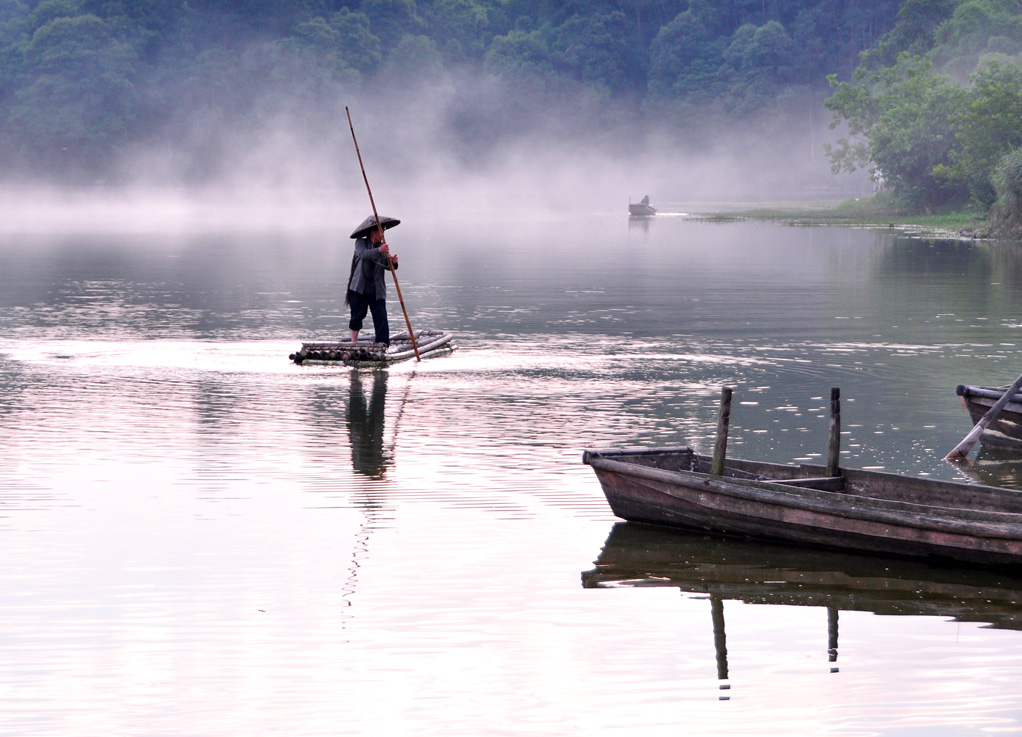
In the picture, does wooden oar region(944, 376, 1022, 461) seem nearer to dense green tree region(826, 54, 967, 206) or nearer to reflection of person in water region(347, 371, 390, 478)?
reflection of person in water region(347, 371, 390, 478)

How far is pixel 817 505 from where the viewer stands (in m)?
10.3

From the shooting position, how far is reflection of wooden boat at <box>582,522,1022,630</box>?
9.51 meters

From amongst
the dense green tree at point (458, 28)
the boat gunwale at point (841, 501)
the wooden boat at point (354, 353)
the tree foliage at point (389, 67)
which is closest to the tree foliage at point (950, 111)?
the tree foliage at point (389, 67)

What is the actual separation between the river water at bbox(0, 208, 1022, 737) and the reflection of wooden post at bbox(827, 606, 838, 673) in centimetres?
2

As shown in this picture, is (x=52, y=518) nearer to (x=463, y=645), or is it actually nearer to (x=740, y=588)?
(x=463, y=645)

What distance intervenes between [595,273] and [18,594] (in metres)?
31.9

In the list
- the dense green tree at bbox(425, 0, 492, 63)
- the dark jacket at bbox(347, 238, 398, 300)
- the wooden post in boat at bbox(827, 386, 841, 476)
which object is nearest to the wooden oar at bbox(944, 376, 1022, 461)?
the wooden post in boat at bbox(827, 386, 841, 476)

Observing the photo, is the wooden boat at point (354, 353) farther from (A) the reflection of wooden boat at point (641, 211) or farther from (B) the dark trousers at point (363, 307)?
(A) the reflection of wooden boat at point (641, 211)

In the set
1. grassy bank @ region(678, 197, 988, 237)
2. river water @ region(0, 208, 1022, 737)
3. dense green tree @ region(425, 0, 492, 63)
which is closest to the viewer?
river water @ region(0, 208, 1022, 737)

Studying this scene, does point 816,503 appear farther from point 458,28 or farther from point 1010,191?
point 458,28

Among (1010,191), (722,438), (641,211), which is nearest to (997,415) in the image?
(722,438)

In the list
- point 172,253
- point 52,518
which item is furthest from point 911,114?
point 52,518

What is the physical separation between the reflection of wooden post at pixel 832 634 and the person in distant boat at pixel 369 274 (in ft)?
37.1

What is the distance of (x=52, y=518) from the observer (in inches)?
455
